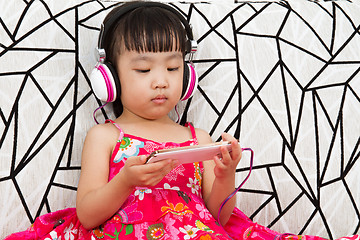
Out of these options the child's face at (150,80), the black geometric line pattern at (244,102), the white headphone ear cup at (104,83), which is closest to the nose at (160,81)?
the child's face at (150,80)

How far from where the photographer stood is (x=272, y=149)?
138 cm

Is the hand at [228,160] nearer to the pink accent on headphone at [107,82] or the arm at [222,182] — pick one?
the arm at [222,182]

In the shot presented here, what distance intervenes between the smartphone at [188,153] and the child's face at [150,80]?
0.24 metres

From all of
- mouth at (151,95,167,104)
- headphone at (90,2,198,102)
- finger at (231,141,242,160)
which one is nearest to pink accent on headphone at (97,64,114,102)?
headphone at (90,2,198,102)

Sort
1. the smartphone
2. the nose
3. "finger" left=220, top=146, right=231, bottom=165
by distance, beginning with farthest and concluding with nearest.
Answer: the nose < "finger" left=220, top=146, right=231, bottom=165 < the smartphone

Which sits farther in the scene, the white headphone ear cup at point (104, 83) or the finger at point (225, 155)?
the white headphone ear cup at point (104, 83)

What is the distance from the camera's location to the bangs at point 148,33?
120 cm

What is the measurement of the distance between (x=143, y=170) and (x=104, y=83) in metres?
0.30

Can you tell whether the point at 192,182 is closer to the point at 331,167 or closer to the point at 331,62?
the point at 331,167

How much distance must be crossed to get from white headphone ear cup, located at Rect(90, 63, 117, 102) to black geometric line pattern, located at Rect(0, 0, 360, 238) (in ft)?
0.37

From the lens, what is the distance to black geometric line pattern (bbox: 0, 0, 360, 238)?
4.08ft

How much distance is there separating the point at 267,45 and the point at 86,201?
72 cm

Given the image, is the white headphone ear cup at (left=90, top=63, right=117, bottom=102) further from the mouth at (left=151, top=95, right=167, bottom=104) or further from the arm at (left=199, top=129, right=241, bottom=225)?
the arm at (left=199, top=129, right=241, bottom=225)

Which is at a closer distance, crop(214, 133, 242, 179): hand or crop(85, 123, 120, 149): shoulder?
crop(214, 133, 242, 179): hand
